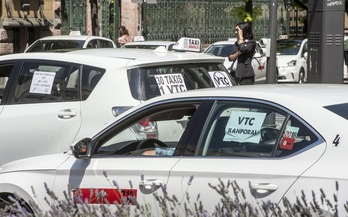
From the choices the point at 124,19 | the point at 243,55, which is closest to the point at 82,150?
the point at 243,55

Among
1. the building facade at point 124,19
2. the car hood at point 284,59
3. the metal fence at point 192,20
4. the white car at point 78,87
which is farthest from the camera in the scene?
the metal fence at point 192,20

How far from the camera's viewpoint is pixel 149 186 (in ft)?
20.6

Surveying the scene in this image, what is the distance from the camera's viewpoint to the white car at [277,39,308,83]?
3020 cm

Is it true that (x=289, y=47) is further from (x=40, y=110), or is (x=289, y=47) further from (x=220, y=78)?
(x=40, y=110)

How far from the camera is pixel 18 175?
714 centimetres

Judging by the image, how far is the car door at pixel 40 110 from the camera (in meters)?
9.66

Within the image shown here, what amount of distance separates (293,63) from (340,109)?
80.7 feet

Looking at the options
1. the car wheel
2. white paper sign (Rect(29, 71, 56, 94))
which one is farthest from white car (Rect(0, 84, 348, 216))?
the car wheel

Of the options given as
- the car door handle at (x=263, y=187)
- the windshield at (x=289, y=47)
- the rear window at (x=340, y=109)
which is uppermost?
the rear window at (x=340, y=109)

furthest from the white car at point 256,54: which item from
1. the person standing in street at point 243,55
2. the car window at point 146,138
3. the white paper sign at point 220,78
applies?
the car window at point 146,138

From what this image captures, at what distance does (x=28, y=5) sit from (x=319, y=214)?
89.2 ft

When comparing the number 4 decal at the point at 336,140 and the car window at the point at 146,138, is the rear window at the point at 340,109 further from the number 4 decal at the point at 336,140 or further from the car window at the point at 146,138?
the car window at the point at 146,138

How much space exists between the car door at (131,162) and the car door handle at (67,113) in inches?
94.4

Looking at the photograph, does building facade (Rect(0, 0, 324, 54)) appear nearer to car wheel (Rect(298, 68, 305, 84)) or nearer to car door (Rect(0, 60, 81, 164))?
car wheel (Rect(298, 68, 305, 84))
